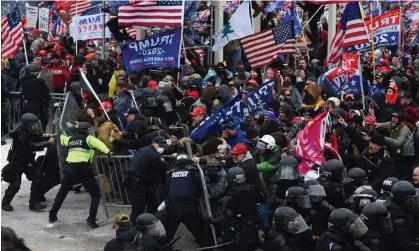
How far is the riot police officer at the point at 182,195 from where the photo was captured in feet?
36.7

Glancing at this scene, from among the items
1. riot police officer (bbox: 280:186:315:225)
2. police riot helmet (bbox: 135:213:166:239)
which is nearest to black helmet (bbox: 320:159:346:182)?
riot police officer (bbox: 280:186:315:225)

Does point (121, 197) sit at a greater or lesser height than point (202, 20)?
lesser

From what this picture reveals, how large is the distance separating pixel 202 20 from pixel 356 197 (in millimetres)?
17116

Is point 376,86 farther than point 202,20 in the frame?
No

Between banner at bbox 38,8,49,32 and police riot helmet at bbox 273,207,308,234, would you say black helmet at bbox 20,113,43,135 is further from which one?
banner at bbox 38,8,49,32

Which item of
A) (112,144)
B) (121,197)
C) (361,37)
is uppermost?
(361,37)

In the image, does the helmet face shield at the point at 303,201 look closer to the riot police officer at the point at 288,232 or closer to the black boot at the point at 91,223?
the riot police officer at the point at 288,232

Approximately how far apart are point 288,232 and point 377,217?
1.01 meters

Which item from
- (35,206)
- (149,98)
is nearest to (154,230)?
(149,98)

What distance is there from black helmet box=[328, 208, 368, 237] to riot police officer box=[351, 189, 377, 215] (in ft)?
2.56

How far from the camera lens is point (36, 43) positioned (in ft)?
75.6

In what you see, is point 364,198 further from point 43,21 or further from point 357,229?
point 43,21

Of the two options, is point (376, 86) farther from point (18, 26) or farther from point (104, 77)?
point (18, 26)

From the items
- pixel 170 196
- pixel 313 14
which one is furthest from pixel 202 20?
pixel 170 196
